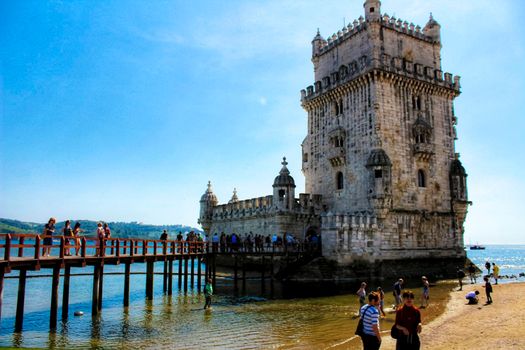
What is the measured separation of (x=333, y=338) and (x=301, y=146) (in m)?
28.7

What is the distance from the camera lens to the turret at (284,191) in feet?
116

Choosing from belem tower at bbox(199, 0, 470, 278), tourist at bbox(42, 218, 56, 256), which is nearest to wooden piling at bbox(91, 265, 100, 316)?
tourist at bbox(42, 218, 56, 256)

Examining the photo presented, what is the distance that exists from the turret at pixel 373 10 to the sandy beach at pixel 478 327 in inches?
883

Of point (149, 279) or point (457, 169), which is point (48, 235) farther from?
point (457, 169)

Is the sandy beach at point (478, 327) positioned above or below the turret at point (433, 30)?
below

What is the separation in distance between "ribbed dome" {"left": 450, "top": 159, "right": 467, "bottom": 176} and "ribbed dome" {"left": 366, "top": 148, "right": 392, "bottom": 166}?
773 centimetres

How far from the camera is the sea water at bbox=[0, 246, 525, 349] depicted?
15102mm

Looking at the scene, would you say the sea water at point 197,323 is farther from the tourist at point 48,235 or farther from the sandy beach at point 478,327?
the tourist at point 48,235

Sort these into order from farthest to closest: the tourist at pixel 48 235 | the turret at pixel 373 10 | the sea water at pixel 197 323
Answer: the turret at pixel 373 10 < the tourist at pixel 48 235 < the sea water at pixel 197 323

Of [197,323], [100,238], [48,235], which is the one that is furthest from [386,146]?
[48,235]

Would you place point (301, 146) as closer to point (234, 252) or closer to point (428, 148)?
point (428, 148)

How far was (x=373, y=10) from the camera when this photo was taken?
3484 centimetres

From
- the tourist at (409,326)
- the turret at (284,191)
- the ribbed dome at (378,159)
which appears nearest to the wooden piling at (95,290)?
the tourist at (409,326)

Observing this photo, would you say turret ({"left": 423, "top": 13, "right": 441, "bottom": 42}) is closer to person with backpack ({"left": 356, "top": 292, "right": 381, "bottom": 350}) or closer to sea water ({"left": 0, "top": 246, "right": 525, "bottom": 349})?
sea water ({"left": 0, "top": 246, "right": 525, "bottom": 349})
